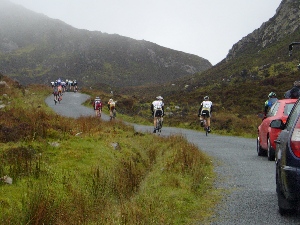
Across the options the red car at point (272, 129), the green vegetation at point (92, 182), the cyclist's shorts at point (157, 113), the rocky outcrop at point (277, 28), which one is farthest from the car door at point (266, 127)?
the rocky outcrop at point (277, 28)

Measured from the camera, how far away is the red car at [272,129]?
1081cm

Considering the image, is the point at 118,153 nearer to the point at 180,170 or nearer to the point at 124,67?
the point at 180,170

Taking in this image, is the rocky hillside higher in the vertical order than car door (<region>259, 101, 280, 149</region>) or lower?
higher

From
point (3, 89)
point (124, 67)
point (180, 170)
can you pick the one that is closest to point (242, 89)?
point (3, 89)

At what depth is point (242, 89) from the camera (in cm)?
4353

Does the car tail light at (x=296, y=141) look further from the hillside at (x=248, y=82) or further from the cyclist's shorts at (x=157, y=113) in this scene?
the hillside at (x=248, y=82)

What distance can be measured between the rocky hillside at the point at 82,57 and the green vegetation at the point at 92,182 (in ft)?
305

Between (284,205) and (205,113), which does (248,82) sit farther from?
(284,205)

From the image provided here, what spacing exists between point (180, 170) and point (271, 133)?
3224mm

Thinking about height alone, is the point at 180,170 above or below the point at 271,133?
below

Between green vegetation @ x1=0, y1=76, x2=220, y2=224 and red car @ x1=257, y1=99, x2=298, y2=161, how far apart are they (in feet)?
5.78

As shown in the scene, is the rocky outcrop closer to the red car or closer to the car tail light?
the red car

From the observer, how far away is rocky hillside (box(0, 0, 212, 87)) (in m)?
114

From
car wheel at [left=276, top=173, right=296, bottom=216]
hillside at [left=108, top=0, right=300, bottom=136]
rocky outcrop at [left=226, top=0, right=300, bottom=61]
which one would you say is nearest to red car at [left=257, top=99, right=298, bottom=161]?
car wheel at [left=276, top=173, right=296, bottom=216]
